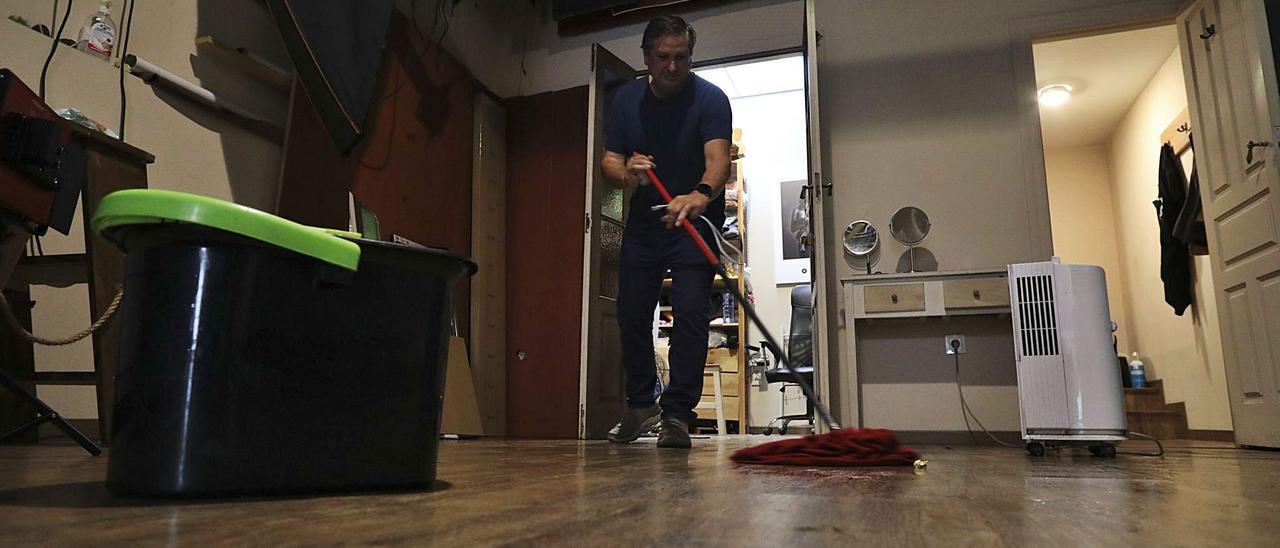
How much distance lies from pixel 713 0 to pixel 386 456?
4.16 meters

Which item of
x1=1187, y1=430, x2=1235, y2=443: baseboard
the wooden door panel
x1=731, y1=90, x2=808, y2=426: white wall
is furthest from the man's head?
x1=1187, y1=430, x2=1235, y2=443: baseboard

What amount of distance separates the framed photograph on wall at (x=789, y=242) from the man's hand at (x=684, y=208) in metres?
3.60

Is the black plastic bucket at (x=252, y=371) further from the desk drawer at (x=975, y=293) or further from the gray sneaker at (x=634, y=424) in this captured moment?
the desk drawer at (x=975, y=293)

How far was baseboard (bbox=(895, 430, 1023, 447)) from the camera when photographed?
3719 millimetres

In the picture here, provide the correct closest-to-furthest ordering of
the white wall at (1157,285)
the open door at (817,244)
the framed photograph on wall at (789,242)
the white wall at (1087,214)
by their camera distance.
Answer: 1. the open door at (817,244)
2. the white wall at (1157,285)
3. the framed photograph on wall at (789,242)
4. the white wall at (1087,214)

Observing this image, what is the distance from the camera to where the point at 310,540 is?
53 cm

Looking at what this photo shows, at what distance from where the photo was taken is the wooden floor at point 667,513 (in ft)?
1.85

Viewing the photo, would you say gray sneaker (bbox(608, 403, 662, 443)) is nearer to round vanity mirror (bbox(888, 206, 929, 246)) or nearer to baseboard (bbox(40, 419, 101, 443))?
round vanity mirror (bbox(888, 206, 929, 246))

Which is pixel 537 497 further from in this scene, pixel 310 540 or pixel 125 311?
pixel 125 311

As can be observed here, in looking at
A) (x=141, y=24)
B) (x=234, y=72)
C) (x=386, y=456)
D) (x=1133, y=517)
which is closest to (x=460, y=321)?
(x=234, y=72)

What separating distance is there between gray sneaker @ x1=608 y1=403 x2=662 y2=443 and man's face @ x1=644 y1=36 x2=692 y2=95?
132cm

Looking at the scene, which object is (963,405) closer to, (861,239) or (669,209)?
(861,239)

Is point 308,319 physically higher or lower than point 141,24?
lower

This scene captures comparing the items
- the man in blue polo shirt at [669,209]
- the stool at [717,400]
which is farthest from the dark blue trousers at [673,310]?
the stool at [717,400]
